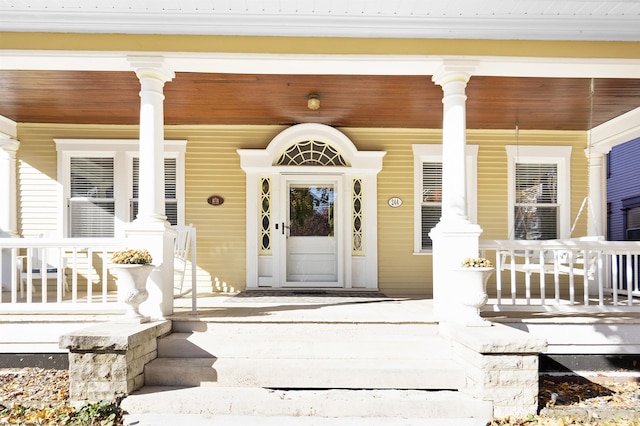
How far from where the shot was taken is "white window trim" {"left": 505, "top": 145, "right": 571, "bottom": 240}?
702 centimetres

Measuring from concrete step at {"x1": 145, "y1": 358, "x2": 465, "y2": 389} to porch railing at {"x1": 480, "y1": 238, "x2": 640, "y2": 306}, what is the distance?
4.44ft

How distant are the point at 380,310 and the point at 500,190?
332 centimetres

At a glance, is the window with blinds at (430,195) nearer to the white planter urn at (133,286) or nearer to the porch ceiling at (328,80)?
the porch ceiling at (328,80)

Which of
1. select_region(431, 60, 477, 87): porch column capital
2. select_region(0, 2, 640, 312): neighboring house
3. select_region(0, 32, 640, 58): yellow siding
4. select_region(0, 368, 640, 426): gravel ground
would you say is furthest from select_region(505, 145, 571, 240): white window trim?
select_region(0, 368, 640, 426): gravel ground

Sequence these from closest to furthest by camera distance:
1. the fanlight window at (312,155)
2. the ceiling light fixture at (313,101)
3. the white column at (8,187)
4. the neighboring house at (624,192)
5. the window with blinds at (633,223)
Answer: the ceiling light fixture at (313,101) → the white column at (8,187) → the fanlight window at (312,155) → the neighboring house at (624,192) → the window with blinds at (633,223)

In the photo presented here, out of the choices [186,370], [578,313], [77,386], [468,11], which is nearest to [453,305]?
[578,313]

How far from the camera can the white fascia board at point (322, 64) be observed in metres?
4.27

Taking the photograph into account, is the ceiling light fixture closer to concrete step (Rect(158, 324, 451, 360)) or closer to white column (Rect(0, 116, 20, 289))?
concrete step (Rect(158, 324, 451, 360))

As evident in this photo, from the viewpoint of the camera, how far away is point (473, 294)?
12.6 feet

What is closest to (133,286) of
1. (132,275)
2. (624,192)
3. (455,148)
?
(132,275)

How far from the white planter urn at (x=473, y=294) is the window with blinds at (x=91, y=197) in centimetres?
511

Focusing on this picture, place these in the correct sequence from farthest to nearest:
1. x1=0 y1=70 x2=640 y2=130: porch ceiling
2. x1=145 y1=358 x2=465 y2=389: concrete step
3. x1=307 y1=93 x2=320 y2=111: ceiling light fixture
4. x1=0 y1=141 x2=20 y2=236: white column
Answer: x1=0 y1=141 x2=20 y2=236: white column → x1=307 y1=93 x2=320 y2=111: ceiling light fixture → x1=0 y1=70 x2=640 y2=130: porch ceiling → x1=145 y1=358 x2=465 y2=389: concrete step

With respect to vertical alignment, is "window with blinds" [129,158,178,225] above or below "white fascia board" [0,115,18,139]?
below

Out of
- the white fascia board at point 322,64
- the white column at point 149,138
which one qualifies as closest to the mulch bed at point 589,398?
the white fascia board at point 322,64
